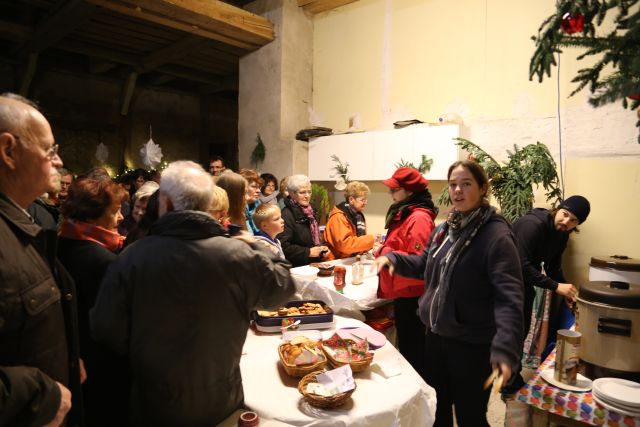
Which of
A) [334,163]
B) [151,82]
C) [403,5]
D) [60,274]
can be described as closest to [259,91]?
[334,163]

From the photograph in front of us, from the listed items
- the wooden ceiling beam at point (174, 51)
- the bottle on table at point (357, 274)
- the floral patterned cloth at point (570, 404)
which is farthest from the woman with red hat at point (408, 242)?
the wooden ceiling beam at point (174, 51)

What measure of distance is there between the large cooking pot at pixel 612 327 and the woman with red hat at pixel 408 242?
110 cm

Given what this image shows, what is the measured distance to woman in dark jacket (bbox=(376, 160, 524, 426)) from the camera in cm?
188

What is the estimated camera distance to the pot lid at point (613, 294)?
175cm

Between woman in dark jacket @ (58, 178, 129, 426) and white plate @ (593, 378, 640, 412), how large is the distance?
2.05 m

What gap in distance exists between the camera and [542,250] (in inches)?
130

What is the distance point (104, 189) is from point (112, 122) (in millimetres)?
8983

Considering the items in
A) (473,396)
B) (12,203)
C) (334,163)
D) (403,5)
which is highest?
(403,5)

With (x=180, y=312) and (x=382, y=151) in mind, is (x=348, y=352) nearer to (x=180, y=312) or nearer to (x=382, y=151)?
(x=180, y=312)

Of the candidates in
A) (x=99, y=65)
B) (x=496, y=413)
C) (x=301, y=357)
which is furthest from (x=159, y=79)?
(x=496, y=413)

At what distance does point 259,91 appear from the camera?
260 inches

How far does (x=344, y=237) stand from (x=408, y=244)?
112 cm

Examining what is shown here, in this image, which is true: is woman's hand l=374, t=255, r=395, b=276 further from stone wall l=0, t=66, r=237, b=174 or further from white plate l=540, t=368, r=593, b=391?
stone wall l=0, t=66, r=237, b=174

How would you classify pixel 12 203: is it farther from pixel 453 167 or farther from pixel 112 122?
pixel 112 122
